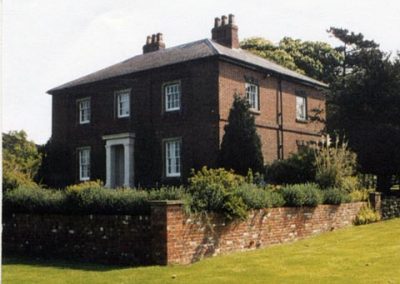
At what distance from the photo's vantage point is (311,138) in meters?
34.2

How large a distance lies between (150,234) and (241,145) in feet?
43.3

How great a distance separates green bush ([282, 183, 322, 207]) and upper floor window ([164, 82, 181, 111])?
12.5 meters

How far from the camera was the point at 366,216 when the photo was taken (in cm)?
2131

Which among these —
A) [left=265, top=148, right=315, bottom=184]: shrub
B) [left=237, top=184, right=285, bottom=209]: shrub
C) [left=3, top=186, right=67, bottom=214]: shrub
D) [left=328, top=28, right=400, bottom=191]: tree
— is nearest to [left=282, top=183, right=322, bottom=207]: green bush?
[left=237, top=184, right=285, bottom=209]: shrub

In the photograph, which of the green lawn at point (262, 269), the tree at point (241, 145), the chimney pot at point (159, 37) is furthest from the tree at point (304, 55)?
the green lawn at point (262, 269)

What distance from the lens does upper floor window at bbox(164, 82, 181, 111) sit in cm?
2917

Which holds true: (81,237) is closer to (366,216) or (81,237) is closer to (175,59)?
(366,216)

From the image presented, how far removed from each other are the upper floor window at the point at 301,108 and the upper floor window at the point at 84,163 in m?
13.0

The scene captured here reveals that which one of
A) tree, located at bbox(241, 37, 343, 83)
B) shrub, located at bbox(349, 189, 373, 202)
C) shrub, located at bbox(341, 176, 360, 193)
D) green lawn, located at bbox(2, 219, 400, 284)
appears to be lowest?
green lawn, located at bbox(2, 219, 400, 284)

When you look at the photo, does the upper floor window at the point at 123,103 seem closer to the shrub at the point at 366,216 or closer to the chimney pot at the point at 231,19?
the chimney pot at the point at 231,19

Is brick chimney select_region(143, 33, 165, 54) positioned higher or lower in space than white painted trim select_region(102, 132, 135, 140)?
higher

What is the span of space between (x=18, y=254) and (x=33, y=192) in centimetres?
175

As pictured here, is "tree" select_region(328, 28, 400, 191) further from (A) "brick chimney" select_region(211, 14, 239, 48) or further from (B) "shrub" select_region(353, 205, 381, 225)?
(A) "brick chimney" select_region(211, 14, 239, 48)

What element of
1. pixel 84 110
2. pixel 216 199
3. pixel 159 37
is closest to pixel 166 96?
pixel 84 110
